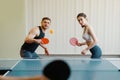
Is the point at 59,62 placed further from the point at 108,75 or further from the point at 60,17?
the point at 60,17

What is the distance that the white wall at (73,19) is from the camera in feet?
18.9

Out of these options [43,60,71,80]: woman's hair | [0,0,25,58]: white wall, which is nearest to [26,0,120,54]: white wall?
[0,0,25,58]: white wall

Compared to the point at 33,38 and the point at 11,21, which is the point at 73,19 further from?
the point at 33,38

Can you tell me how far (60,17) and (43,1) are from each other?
1.63 ft

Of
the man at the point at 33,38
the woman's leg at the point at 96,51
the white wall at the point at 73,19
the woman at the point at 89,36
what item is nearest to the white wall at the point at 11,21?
the white wall at the point at 73,19

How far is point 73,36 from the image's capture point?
5.83 m

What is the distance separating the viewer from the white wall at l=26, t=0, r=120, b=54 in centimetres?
575

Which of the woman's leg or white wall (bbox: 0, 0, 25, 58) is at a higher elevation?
white wall (bbox: 0, 0, 25, 58)

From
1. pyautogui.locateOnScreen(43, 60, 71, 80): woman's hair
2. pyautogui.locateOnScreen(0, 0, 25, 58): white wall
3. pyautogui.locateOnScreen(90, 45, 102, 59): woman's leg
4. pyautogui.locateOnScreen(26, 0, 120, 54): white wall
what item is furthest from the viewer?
pyautogui.locateOnScreen(26, 0, 120, 54): white wall

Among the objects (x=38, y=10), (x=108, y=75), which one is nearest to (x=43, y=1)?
(x=38, y=10)

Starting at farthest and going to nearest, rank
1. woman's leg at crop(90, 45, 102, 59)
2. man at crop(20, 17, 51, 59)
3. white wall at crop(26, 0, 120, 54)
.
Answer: white wall at crop(26, 0, 120, 54), woman's leg at crop(90, 45, 102, 59), man at crop(20, 17, 51, 59)

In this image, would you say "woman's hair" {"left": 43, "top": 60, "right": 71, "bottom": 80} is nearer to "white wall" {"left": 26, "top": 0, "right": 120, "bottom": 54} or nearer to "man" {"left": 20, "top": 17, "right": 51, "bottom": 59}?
"man" {"left": 20, "top": 17, "right": 51, "bottom": 59}

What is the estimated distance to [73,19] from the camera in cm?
580

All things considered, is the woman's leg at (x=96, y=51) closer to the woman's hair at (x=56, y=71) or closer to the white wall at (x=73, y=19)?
the white wall at (x=73, y=19)
